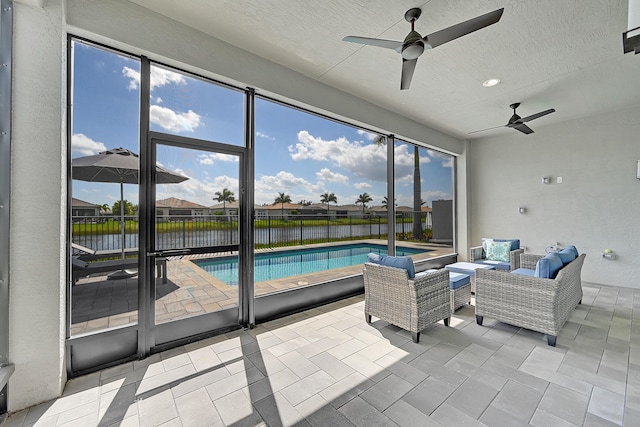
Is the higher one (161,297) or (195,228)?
(195,228)

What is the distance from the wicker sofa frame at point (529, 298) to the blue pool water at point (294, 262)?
2324mm

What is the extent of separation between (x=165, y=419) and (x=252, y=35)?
331 cm

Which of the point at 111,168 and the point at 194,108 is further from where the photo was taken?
the point at 194,108

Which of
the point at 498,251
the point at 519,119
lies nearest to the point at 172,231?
the point at 519,119

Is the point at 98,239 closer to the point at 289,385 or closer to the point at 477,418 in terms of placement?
the point at 289,385

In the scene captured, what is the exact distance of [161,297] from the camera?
2684 mm

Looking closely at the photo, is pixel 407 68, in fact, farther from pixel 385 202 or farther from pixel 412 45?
pixel 385 202

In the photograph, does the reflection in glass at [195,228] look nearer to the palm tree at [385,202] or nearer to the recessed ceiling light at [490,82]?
the palm tree at [385,202]

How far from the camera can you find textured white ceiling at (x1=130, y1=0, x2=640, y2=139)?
242 cm

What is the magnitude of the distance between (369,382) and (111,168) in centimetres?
283

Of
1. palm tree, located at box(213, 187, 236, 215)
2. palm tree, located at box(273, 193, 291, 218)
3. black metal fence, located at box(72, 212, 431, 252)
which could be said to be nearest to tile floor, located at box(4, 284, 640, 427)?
black metal fence, located at box(72, 212, 431, 252)

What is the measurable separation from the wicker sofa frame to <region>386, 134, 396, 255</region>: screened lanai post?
1886mm

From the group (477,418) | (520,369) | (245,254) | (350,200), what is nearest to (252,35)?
(245,254)

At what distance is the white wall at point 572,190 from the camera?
4824 millimetres
